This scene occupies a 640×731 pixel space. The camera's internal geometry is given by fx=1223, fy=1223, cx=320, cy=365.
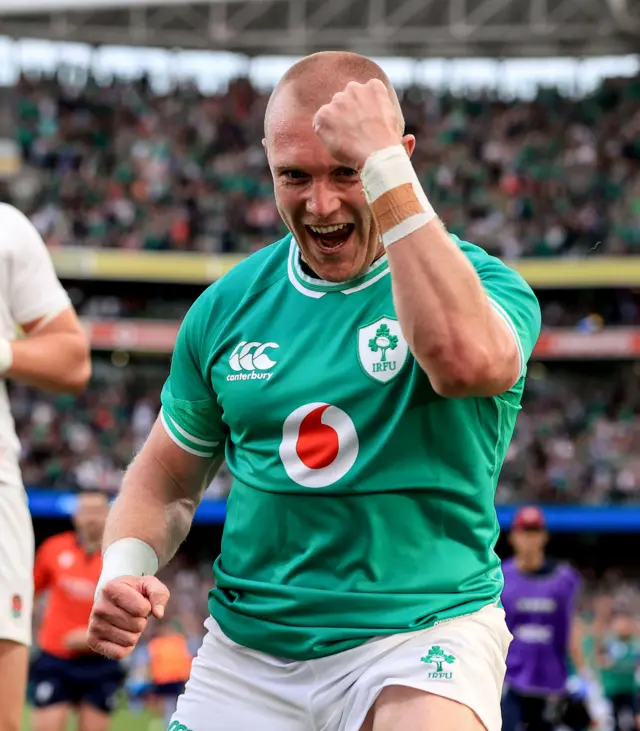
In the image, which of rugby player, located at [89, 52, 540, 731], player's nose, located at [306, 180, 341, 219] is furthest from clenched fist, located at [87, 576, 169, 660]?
player's nose, located at [306, 180, 341, 219]

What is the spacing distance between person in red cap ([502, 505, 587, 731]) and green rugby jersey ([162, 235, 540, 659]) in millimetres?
6707

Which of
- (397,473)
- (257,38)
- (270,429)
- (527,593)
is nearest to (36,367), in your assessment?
(270,429)

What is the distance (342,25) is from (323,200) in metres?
27.8

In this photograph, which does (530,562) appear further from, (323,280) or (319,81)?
(319,81)

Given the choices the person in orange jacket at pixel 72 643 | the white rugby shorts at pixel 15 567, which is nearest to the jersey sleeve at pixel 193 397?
the white rugby shorts at pixel 15 567

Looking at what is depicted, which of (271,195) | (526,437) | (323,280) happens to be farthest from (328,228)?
(271,195)

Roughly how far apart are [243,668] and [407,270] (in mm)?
953

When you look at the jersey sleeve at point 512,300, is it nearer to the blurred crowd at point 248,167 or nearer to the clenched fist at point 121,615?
the clenched fist at point 121,615

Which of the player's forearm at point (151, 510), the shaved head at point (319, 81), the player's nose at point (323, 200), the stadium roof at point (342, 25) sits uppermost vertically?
the stadium roof at point (342, 25)

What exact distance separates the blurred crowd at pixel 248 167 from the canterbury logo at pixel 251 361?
23.3 m

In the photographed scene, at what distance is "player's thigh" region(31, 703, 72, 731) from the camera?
27.9ft

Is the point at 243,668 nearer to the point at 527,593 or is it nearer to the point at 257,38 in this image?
the point at 527,593

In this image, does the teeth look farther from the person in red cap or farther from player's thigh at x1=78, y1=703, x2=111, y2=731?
player's thigh at x1=78, y1=703, x2=111, y2=731

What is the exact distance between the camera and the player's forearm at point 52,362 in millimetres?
3723
